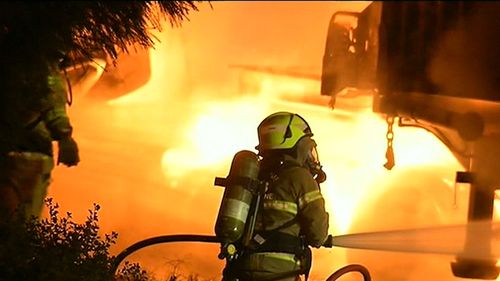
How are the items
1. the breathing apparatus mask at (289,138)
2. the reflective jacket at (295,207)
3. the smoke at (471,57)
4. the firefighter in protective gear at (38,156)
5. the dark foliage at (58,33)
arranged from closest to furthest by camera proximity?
1. the dark foliage at (58,33)
2. the reflective jacket at (295,207)
3. the breathing apparatus mask at (289,138)
4. the smoke at (471,57)
5. the firefighter in protective gear at (38,156)

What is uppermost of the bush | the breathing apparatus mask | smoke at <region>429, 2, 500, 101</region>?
smoke at <region>429, 2, 500, 101</region>

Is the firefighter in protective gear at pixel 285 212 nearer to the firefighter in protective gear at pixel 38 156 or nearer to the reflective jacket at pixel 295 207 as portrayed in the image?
the reflective jacket at pixel 295 207

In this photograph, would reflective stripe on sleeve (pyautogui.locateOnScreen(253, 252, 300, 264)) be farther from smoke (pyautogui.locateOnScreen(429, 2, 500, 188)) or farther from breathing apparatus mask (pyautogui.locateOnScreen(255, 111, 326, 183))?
smoke (pyautogui.locateOnScreen(429, 2, 500, 188))

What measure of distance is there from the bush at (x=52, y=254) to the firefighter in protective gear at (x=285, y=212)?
732mm

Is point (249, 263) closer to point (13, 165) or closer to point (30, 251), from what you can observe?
point (30, 251)

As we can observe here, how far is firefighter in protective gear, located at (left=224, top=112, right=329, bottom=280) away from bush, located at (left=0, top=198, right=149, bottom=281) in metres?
0.73

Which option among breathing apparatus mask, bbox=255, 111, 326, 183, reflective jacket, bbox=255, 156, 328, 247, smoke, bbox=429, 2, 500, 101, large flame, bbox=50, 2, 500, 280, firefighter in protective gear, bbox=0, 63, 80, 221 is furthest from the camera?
large flame, bbox=50, 2, 500, 280

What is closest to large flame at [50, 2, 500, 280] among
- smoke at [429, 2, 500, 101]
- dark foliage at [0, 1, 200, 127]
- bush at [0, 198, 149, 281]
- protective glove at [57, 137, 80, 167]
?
protective glove at [57, 137, 80, 167]

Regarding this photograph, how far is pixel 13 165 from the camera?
6.61 meters

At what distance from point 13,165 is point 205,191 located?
4289 millimetres

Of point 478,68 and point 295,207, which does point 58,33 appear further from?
point 478,68

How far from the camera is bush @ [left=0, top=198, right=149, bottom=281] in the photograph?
182 inches

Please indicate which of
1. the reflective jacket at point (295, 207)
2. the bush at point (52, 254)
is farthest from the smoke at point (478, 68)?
the bush at point (52, 254)

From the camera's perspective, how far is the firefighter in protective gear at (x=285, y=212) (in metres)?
4.61
